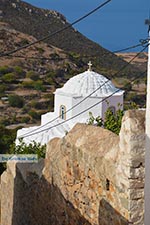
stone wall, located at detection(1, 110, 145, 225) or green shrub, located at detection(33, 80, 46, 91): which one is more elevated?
green shrub, located at detection(33, 80, 46, 91)

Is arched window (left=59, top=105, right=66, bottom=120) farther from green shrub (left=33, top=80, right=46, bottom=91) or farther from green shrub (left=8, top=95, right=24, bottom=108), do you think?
green shrub (left=33, top=80, right=46, bottom=91)

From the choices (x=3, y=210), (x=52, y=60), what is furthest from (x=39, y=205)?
(x=52, y=60)

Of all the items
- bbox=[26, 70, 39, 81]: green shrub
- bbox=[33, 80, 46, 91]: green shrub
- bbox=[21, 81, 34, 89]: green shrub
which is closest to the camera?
bbox=[33, 80, 46, 91]: green shrub

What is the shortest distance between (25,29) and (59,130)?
45838 mm

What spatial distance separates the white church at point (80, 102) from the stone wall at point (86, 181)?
10.5m

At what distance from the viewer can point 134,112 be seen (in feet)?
→ 12.6

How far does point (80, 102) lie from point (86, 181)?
13.7 metres

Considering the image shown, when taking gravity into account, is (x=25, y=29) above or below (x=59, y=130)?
above

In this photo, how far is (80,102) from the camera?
60.6 ft

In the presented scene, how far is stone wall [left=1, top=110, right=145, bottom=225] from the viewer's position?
379 centimetres

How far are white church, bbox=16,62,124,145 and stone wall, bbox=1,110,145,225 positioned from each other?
10.5 meters

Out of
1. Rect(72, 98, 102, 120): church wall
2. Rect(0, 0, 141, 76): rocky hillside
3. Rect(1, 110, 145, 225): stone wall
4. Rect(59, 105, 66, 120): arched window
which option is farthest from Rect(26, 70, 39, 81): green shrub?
Rect(1, 110, 145, 225): stone wall

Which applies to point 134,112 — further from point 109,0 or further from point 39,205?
point 39,205

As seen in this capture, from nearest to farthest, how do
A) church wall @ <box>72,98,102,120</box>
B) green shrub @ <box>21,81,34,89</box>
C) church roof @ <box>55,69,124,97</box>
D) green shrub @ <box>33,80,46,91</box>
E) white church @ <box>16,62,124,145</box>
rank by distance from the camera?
white church @ <box>16,62,124,145</box>, church wall @ <box>72,98,102,120</box>, church roof @ <box>55,69,124,97</box>, green shrub @ <box>33,80,46,91</box>, green shrub @ <box>21,81,34,89</box>
